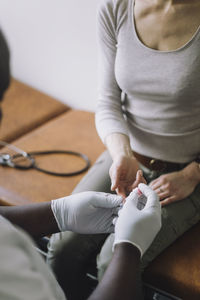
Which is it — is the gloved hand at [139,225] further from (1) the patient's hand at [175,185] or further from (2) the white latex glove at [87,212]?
(1) the patient's hand at [175,185]

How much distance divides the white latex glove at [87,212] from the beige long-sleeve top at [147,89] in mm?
287

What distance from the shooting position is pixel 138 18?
117 cm

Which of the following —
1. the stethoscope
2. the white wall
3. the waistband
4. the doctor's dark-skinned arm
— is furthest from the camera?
the white wall

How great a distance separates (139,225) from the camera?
0.88m

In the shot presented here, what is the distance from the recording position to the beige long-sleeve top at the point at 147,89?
1.11 metres

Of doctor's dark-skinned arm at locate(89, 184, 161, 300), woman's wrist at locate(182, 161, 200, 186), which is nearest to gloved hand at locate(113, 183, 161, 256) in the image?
doctor's dark-skinned arm at locate(89, 184, 161, 300)

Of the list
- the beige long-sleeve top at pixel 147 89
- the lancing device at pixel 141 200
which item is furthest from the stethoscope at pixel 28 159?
the lancing device at pixel 141 200

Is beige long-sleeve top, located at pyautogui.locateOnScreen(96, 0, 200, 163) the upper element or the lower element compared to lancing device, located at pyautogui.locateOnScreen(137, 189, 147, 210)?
upper

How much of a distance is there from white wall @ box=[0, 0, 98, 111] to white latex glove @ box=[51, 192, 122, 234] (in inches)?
39.1

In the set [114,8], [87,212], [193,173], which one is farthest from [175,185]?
[114,8]

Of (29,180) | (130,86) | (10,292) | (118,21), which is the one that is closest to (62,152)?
(29,180)

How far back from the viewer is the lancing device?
3.30ft

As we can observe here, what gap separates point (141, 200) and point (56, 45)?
118 cm

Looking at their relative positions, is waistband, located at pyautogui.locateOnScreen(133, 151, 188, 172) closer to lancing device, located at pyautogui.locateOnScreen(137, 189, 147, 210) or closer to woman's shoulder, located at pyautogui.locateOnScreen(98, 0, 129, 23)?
lancing device, located at pyautogui.locateOnScreen(137, 189, 147, 210)
